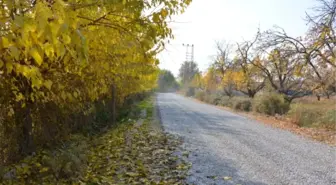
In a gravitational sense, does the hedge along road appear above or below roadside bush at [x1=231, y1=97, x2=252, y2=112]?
below

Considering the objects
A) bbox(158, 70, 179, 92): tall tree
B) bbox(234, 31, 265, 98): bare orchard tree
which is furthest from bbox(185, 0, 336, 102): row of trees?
bbox(158, 70, 179, 92): tall tree

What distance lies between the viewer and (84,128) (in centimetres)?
991

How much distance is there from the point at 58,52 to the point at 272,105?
68.1ft

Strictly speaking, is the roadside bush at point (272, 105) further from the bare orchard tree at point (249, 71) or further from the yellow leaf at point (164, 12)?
the yellow leaf at point (164, 12)

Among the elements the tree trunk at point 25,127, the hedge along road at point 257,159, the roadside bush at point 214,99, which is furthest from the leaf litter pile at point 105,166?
the roadside bush at point 214,99

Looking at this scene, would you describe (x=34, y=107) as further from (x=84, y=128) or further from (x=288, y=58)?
(x=288, y=58)

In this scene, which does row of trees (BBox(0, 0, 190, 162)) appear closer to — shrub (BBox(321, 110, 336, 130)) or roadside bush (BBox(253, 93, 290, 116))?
shrub (BBox(321, 110, 336, 130))

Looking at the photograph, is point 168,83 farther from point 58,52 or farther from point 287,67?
point 58,52

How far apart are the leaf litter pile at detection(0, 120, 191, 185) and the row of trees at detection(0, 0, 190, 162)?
71 centimetres

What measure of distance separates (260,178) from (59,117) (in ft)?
14.9

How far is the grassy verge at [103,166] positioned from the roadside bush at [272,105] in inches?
560

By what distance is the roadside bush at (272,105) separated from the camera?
2073 centimetres

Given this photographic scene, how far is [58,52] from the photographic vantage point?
1810mm

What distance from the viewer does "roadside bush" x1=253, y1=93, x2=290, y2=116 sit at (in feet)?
68.0
